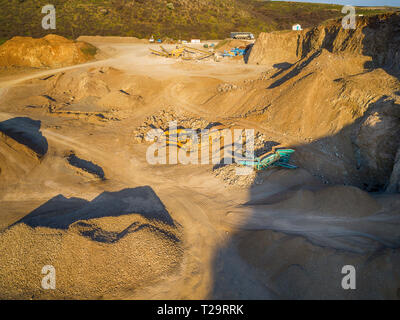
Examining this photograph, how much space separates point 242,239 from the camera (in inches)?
302

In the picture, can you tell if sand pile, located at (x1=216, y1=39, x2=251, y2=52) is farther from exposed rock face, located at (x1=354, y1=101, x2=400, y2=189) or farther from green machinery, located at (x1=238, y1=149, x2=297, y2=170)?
green machinery, located at (x1=238, y1=149, x2=297, y2=170)

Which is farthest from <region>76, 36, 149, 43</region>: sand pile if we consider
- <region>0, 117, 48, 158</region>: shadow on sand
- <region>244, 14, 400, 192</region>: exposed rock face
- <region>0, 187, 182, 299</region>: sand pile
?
<region>0, 187, 182, 299</region>: sand pile

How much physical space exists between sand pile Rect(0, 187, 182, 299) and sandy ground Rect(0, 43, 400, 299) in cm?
3

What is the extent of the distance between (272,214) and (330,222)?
1.86m

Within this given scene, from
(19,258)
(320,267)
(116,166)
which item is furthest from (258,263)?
(116,166)

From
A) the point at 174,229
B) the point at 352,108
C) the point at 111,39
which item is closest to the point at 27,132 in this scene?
the point at 174,229

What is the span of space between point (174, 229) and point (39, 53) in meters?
33.7

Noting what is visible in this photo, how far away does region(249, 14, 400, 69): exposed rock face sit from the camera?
50.9 feet

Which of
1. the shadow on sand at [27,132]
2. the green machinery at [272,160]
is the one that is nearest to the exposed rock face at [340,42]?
the green machinery at [272,160]

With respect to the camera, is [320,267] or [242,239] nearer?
[320,267]

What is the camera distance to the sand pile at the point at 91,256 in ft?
19.7

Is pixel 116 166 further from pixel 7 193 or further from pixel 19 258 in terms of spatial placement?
pixel 19 258

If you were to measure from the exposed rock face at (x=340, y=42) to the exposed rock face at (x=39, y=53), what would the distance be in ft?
80.2

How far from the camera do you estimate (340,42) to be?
64.6 feet
